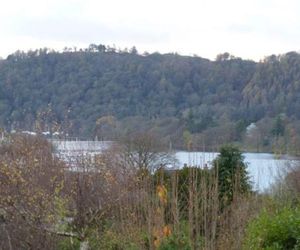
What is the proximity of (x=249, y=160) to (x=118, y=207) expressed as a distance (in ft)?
14.5

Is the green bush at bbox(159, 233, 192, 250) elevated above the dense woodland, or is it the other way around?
the dense woodland

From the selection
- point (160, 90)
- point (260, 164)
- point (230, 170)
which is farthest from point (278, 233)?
point (160, 90)

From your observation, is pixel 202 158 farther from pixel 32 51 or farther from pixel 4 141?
pixel 32 51

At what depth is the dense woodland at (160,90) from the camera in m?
19.4

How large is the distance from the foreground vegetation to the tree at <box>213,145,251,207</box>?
3.3 inches

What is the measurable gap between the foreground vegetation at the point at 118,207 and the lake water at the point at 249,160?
201 mm

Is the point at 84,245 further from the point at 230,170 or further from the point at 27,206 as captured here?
the point at 230,170

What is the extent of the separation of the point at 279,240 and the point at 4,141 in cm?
634

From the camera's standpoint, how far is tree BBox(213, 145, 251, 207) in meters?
11.1

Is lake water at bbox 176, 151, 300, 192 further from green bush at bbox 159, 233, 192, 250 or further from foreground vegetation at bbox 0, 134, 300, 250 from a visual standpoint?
green bush at bbox 159, 233, 192, 250

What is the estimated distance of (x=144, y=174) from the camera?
10.2 metres

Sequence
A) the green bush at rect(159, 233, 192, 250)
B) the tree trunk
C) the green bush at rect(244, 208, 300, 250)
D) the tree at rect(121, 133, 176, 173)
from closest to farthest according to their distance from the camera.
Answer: the green bush at rect(244, 208, 300, 250)
the green bush at rect(159, 233, 192, 250)
the tree trunk
the tree at rect(121, 133, 176, 173)

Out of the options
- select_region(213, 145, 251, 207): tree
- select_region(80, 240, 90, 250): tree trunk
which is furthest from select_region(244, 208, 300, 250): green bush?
select_region(213, 145, 251, 207): tree

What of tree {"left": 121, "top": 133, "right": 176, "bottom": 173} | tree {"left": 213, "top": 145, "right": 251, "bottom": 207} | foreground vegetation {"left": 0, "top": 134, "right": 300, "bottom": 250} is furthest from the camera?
tree {"left": 121, "top": 133, "right": 176, "bottom": 173}
